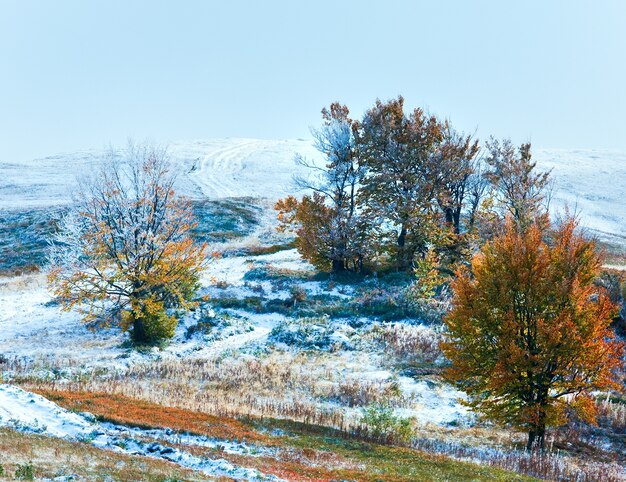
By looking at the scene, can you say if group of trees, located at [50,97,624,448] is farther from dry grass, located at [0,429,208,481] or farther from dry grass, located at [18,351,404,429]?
dry grass, located at [0,429,208,481]

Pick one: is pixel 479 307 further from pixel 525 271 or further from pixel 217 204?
pixel 217 204

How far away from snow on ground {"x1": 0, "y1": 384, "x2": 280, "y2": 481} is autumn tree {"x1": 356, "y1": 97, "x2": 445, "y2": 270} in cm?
2591

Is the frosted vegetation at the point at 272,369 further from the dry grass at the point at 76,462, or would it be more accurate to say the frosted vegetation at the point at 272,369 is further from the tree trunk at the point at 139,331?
the dry grass at the point at 76,462

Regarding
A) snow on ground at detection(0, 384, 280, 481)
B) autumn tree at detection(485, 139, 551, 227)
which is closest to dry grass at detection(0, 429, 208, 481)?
snow on ground at detection(0, 384, 280, 481)

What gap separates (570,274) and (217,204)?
64002mm

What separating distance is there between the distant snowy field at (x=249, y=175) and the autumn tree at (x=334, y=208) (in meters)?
42.3

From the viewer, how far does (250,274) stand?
A: 39125mm

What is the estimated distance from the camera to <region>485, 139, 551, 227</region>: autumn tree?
36875mm

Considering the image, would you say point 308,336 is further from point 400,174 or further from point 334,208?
point 400,174

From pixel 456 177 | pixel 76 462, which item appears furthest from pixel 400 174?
pixel 76 462

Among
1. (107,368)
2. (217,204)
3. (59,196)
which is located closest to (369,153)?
(107,368)

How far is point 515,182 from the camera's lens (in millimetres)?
39562

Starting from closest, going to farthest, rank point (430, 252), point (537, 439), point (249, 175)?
point (537, 439) → point (430, 252) → point (249, 175)

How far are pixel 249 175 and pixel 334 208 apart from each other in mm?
74247
